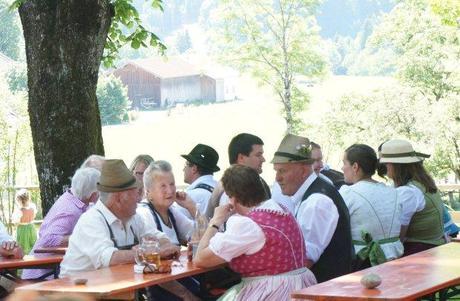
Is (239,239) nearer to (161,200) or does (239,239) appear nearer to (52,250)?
(161,200)

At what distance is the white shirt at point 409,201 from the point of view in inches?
271

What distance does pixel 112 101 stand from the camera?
76312 millimetres

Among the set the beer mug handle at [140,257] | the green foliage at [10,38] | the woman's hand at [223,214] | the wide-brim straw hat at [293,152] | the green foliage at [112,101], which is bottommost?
the green foliage at [112,101]

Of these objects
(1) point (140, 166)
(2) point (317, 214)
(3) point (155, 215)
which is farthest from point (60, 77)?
(2) point (317, 214)

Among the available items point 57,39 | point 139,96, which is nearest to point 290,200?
point 57,39

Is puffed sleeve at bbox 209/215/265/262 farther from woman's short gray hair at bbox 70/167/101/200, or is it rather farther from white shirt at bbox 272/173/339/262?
woman's short gray hair at bbox 70/167/101/200

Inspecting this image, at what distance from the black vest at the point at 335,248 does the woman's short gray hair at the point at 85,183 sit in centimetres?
153

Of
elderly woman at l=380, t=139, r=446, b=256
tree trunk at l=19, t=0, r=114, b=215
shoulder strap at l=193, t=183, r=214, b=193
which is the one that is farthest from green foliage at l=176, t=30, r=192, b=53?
elderly woman at l=380, t=139, r=446, b=256

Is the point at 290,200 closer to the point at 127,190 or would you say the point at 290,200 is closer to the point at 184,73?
the point at 127,190

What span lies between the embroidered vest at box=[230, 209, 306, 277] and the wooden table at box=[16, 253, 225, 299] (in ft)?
0.97

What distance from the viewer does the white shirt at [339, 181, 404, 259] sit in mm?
6461

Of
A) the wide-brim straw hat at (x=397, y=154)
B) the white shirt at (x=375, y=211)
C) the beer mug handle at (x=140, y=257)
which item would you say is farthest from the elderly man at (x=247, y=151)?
the beer mug handle at (x=140, y=257)

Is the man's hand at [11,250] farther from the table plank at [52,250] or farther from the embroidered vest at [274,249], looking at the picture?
the embroidered vest at [274,249]

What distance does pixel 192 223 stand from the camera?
6426mm
